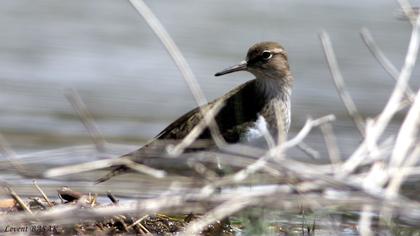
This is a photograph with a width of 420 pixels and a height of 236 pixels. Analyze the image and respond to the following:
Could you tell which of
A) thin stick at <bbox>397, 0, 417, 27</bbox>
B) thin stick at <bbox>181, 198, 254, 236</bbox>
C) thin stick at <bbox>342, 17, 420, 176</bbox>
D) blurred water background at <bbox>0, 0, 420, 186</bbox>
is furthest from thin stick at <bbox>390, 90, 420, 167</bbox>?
blurred water background at <bbox>0, 0, 420, 186</bbox>

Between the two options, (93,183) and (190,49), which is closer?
(93,183)

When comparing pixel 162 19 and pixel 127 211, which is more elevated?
pixel 162 19

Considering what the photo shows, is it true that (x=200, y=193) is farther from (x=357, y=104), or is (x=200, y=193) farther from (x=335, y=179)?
(x=357, y=104)

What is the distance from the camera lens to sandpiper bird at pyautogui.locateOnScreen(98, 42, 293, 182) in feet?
27.0

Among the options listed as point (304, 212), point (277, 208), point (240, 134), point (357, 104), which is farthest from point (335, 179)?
point (357, 104)

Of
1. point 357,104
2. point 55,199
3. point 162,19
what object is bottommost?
point 55,199

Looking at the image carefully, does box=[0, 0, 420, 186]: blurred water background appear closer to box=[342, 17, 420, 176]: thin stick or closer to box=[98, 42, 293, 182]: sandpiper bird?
box=[98, 42, 293, 182]: sandpiper bird

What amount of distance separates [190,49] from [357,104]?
225 centimetres

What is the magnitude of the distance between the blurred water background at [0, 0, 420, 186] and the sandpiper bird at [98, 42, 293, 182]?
3.64ft

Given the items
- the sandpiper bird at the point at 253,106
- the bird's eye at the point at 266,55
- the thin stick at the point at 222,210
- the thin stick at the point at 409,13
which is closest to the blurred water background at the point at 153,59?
the sandpiper bird at the point at 253,106

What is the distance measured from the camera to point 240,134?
8219 millimetres

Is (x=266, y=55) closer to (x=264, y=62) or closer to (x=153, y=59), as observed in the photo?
(x=264, y=62)

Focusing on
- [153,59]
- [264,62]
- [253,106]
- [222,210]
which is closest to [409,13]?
[222,210]

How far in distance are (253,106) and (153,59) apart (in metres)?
4.40
